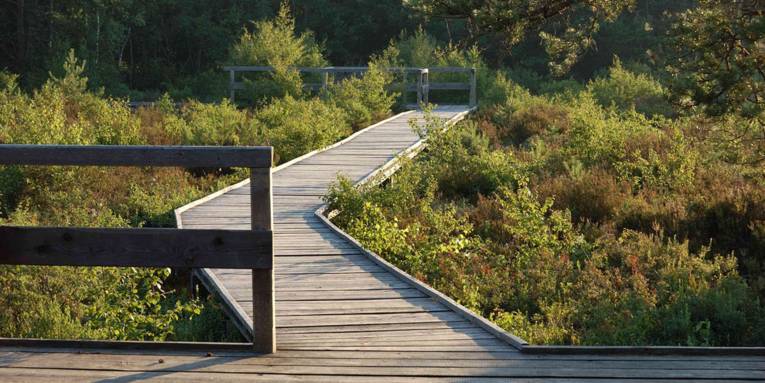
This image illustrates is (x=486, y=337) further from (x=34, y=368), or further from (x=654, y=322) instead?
(x=34, y=368)

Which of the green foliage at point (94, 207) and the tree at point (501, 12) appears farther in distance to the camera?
the tree at point (501, 12)

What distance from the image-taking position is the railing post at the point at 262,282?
4770 millimetres

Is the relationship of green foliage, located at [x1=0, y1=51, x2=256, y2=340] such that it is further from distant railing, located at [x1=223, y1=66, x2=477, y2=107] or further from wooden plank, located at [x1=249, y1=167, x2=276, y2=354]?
distant railing, located at [x1=223, y1=66, x2=477, y2=107]

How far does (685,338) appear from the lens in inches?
255

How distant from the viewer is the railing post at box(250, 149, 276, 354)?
4.77 meters

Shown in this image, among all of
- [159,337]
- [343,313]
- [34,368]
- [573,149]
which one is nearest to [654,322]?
[343,313]

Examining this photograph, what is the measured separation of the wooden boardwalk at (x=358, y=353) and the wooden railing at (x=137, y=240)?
0.50 meters

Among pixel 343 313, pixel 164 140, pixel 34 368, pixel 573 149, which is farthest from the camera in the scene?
pixel 164 140

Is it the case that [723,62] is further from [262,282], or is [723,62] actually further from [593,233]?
[262,282]

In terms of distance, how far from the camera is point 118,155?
4.88 metres

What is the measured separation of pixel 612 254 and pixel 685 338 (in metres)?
2.24

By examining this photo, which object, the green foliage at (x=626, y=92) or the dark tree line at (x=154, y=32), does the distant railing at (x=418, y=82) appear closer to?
the green foliage at (x=626, y=92)

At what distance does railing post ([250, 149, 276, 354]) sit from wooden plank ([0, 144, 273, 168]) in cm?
12

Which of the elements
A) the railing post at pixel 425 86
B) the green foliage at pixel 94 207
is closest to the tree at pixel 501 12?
the green foliage at pixel 94 207
